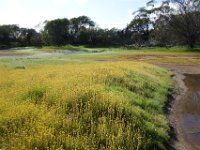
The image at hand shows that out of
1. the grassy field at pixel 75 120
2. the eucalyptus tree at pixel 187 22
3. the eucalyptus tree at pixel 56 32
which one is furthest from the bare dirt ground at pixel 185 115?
the eucalyptus tree at pixel 56 32

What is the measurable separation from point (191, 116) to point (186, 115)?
25cm

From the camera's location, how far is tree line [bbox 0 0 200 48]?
7538 centimetres

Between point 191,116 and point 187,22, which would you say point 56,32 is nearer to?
point 187,22

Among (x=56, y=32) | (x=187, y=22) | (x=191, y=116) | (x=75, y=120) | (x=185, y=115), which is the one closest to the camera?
(x=75, y=120)

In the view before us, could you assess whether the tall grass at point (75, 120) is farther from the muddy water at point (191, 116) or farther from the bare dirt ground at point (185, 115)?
the muddy water at point (191, 116)

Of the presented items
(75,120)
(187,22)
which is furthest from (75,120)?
(187,22)

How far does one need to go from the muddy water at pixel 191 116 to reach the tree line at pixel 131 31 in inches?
1963

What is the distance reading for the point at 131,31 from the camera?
423 ft

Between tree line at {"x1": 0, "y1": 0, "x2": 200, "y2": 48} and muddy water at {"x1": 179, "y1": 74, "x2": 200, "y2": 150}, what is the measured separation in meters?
49.9

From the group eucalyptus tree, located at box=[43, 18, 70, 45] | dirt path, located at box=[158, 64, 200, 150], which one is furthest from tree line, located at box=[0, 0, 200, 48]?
dirt path, located at box=[158, 64, 200, 150]

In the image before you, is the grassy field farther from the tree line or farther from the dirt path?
the tree line

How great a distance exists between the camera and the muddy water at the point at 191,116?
44.8 ft

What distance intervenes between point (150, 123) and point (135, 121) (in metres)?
1.03

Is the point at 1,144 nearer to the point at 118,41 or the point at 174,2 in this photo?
the point at 174,2
